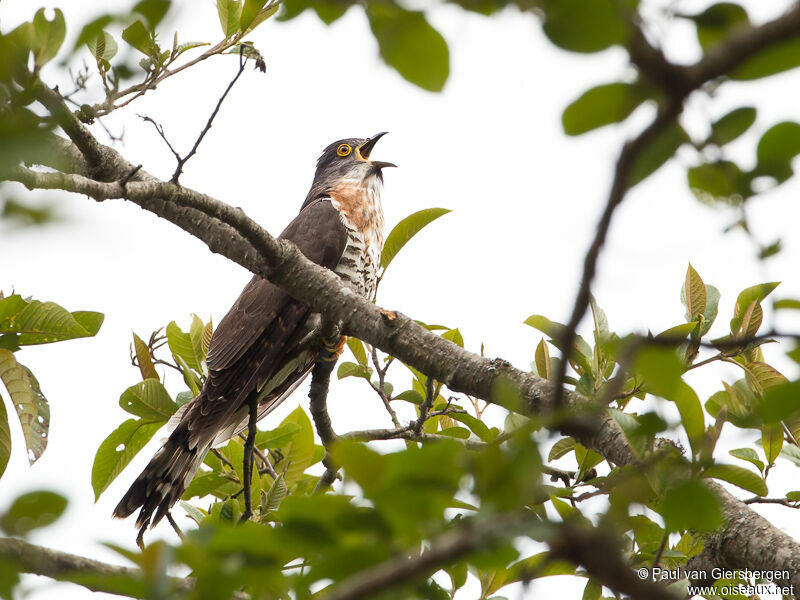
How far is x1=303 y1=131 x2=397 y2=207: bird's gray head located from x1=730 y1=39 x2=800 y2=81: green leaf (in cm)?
536

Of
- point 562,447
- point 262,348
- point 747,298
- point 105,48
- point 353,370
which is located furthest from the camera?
point 262,348

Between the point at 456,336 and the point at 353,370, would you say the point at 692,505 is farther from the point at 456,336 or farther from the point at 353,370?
the point at 353,370

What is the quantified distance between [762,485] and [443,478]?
80.2 inches

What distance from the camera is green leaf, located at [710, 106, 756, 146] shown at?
96 cm

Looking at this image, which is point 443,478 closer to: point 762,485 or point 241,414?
point 762,485

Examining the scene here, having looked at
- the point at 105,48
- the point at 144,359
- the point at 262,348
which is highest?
the point at 105,48

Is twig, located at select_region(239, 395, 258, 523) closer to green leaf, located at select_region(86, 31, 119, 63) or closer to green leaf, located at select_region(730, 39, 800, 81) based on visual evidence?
green leaf, located at select_region(86, 31, 119, 63)

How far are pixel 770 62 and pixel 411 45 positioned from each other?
1.31 feet

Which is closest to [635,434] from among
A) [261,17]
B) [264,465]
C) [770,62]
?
[770,62]

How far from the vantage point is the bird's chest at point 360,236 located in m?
5.33

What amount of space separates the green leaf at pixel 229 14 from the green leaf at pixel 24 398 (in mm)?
1700

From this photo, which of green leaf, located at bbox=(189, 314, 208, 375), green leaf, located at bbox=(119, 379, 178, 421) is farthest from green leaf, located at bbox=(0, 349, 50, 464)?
green leaf, located at bbox=(189, 314, 208, 375)

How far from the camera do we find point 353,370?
3846mm

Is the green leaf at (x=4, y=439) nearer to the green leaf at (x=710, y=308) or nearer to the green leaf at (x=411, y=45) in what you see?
the green leaf at (x=411, y=45)
